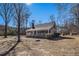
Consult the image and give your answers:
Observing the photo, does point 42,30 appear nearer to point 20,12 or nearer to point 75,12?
point 20,12

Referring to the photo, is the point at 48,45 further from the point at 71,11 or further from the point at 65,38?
the point at 71,11

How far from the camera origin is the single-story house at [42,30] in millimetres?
3169

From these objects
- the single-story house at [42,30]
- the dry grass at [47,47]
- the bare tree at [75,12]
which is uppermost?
the bare tree at [75,12]

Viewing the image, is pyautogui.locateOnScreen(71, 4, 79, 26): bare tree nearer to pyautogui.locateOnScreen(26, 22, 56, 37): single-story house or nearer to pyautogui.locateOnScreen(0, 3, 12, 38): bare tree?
pyautogui.locateOnScreen(26, 22, 56, 37): single-story house

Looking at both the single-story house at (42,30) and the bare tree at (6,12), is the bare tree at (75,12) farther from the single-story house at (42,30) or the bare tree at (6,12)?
the bare tree at (6,12)

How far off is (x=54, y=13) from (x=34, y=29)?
0.97 ft

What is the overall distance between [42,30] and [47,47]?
205mm

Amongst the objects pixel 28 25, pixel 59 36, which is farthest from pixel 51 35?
pixel 28 25

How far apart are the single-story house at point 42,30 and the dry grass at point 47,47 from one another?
69mm

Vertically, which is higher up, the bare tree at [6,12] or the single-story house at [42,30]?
the bare tree at [6,12]

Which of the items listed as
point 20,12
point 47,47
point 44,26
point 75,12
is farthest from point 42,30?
point 75,12

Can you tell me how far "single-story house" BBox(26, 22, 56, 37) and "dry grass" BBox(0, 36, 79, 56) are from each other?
7 cm

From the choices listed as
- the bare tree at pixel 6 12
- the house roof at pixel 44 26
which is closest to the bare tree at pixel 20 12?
the bare tree at pixel 6 12

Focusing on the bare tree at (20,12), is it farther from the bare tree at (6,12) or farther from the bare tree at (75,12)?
the bare tree at (75,12)
